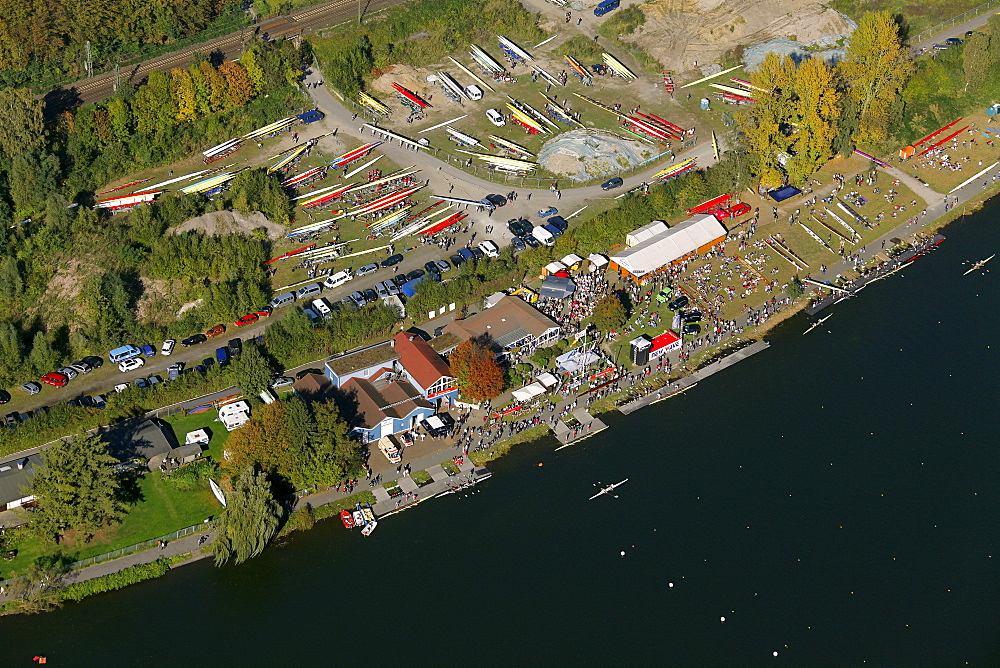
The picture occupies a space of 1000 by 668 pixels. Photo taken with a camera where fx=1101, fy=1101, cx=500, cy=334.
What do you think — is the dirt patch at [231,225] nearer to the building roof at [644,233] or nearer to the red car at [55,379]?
the red car at [55,379]

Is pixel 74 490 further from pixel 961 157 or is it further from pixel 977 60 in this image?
pixel 977 60

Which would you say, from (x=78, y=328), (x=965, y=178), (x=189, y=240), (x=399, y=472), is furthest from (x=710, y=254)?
(x=78, y=328)

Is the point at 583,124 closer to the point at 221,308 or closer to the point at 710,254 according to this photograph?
the point at 710,254

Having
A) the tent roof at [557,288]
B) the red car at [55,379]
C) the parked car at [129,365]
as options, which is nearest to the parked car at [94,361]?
the parked car at [129,365]

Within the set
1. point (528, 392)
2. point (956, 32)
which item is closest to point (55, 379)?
point (528, 392)

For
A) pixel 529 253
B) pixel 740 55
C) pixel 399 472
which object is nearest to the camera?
pixel 399 472

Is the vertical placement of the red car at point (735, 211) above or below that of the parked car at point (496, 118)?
below

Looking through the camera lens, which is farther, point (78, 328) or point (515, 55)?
point (515, 55)
